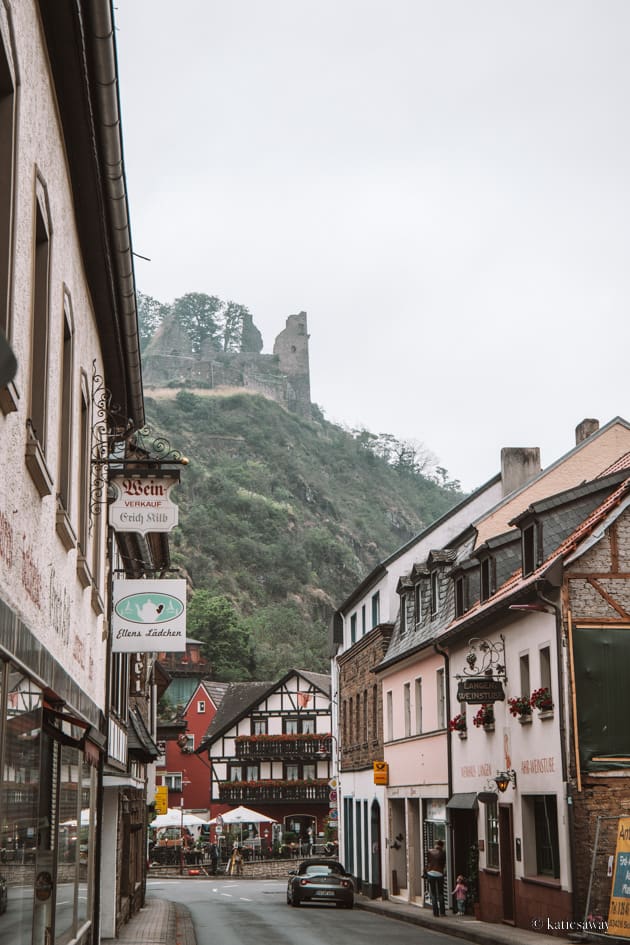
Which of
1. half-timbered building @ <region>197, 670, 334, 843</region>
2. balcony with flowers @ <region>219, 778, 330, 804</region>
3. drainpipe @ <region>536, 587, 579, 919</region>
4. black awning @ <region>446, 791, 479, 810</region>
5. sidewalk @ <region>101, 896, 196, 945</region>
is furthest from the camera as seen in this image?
balcony with flowers @ <region>219, 778, 330, 804</region>

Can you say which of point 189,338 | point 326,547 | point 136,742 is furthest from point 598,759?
point 189,338

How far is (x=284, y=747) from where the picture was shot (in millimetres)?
66062

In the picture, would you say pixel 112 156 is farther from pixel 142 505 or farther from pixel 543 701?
pixel 543 701

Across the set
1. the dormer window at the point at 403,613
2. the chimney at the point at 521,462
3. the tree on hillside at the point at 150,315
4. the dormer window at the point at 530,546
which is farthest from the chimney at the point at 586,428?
the tree on hillside at the point at 150,315

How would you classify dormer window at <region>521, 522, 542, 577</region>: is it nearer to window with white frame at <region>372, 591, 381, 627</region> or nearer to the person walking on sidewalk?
the person walking on sidewalk

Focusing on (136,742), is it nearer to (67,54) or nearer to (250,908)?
(250,908)

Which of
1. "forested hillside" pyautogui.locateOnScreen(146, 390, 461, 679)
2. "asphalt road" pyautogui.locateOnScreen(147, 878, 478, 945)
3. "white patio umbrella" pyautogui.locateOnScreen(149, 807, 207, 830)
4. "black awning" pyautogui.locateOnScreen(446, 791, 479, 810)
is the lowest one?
"asphalt road" pyautogui.locateOnScreen(147, 878, 478, 945)

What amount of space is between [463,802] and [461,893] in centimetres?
195

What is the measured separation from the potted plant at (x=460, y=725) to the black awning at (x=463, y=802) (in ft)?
4.37

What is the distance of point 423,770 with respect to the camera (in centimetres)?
3098

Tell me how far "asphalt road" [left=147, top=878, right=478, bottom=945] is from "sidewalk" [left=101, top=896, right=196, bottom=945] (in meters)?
0.33

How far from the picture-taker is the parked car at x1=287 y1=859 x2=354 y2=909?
3284 centimetres

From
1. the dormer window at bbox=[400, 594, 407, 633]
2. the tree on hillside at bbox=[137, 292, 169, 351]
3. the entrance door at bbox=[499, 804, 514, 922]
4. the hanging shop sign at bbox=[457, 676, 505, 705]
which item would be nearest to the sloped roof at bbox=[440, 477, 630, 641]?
the hanging shop sign at bbox=[457, 676, 505, 705]

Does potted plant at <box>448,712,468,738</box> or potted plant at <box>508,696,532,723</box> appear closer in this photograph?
potted plant at <box>508,696,532,723</box>
